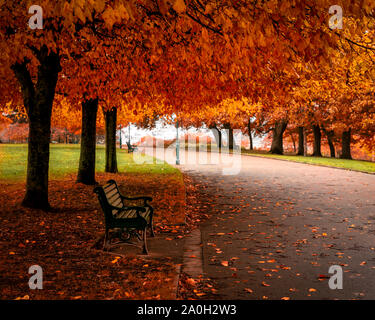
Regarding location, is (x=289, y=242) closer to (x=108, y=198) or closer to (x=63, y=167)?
(x=108, y=198)

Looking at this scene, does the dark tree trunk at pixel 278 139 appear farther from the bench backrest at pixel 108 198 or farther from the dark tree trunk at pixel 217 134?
the bench backrest at pixel 108 198

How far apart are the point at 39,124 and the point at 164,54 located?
14.2 feet

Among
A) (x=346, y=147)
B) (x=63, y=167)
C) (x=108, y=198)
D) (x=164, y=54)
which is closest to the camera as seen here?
(x=108, y=198)

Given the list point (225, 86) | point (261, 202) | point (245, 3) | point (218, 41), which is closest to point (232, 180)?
point (225, 86)

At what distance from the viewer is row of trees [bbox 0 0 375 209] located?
267 inches

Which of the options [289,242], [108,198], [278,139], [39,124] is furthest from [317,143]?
[108,198]

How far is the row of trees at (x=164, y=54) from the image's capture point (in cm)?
679

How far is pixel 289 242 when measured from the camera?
24.2 feet

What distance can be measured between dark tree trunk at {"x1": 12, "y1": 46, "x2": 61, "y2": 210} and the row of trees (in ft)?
0.08

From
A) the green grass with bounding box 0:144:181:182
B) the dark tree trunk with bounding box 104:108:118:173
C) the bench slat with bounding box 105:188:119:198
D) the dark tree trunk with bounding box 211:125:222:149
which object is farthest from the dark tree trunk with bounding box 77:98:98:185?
the dark tree trunk with bounding box 211:125:222:149

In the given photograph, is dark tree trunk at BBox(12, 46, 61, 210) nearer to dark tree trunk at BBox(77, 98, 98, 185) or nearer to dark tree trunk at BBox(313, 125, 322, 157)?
dark tree trunk at BBox(77, 98, 98, 185)

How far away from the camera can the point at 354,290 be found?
4918 millimetres

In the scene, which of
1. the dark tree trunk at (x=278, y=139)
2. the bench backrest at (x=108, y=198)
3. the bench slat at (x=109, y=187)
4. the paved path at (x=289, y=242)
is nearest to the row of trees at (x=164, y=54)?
the bench backrest at (x=108, y=198)

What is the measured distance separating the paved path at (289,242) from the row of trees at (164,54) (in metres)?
3.36
